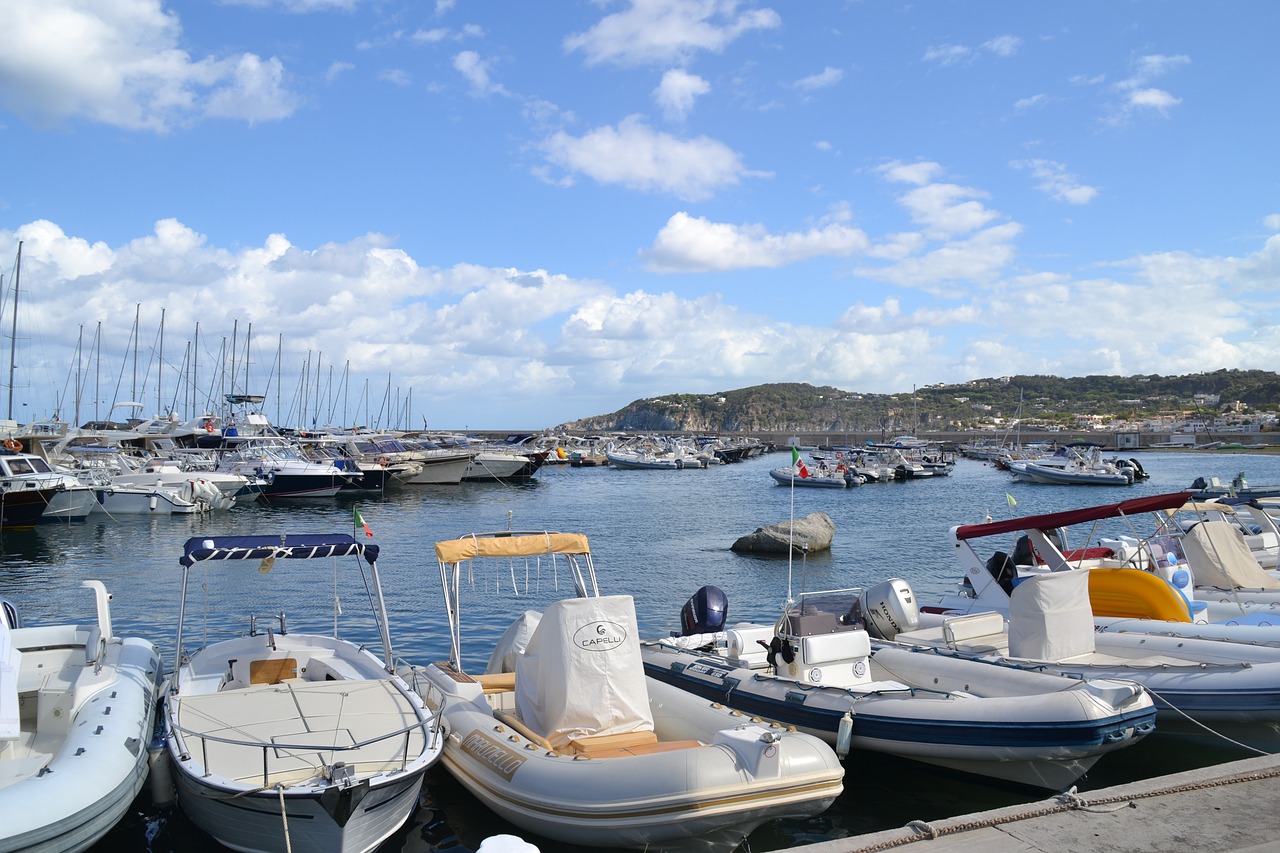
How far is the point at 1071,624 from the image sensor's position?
11695mm

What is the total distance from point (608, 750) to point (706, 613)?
5.83 meters

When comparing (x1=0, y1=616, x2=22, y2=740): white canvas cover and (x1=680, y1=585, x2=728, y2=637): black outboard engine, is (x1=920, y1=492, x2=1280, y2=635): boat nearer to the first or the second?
(x1=680, y1=585, x2=728, y2=637): black outboard engine

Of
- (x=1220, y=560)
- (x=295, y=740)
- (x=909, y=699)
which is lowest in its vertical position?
(x=295, y=740)

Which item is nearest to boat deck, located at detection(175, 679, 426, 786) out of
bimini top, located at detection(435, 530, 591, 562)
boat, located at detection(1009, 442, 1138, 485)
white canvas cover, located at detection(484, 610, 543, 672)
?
bimini top, located at detection(435, 530, 591, 562)

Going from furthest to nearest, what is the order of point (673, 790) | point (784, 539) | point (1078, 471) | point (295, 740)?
point (1078, 471) → point (784, 539) → point (295, 740) → point (673, 790)

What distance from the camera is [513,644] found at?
515 inches

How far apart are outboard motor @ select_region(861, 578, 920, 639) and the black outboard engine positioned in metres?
2.36

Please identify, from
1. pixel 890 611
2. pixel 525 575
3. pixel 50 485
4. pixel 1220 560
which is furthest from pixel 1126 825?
pixel 50 485

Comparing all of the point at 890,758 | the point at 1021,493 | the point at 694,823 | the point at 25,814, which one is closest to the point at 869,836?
the point at 694,823

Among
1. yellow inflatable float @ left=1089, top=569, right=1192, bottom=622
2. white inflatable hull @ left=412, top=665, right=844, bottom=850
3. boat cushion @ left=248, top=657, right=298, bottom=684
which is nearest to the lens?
white inflatable hull @ left=412, top=665, right=844, bottom=850

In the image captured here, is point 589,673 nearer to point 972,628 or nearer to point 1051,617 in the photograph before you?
point 1051,617

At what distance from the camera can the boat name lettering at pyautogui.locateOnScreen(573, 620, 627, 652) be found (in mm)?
9109

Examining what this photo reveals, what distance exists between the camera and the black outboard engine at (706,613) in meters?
14.4

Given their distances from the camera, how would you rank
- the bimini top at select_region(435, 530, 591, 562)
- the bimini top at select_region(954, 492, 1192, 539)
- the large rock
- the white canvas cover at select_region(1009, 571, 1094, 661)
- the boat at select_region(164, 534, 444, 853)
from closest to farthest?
1. the boat at select_region(164, 534, 444, 853)
2. the white canvas cover at select_region(1009, 571, 1094, 661)
3. the bimini top at select_region(435, 530, 591, 562)
4. the bimini top at select_region(954, 492, 1192, 539)
5. the large rock
